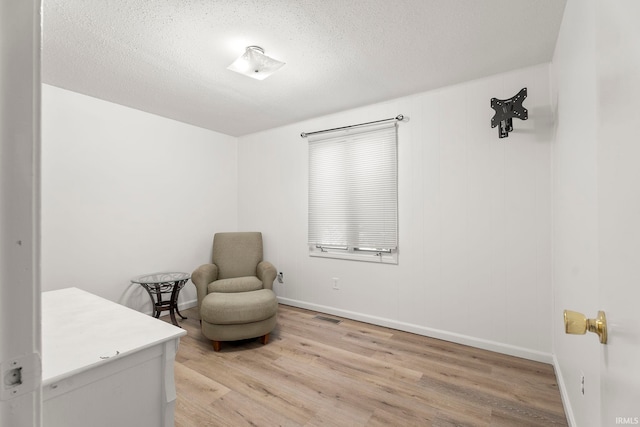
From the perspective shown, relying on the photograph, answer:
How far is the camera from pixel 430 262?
2.84 metres

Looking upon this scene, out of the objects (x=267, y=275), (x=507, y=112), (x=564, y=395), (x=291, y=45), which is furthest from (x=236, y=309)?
(x=507, y=112)

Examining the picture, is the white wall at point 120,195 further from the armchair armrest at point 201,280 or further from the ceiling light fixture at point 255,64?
the ceiling light fixture at point 255,64

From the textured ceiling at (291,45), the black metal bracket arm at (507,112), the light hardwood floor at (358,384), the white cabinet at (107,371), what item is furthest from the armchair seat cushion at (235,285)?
the black metal bracket arm at (507,112)

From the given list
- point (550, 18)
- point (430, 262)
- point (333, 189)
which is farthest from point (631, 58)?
point (333, 189)

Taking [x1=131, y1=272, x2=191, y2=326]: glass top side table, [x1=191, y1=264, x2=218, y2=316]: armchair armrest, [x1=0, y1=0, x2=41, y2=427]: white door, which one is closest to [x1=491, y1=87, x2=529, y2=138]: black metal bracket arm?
[x1=0, y1=0, x2=41, y2=427]: white door

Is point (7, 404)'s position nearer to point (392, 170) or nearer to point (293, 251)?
point (392, 170)

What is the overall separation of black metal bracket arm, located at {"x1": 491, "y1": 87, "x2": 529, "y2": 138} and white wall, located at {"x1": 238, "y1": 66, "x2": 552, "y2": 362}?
174 millimetres

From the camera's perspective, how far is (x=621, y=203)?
1.99 ft

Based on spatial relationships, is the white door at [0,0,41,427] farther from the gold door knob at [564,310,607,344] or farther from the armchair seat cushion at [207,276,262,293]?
the armchair seat cushion at [207,276,262,293]

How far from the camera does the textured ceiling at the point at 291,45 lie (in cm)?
174

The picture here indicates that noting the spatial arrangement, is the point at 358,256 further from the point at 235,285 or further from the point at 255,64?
the point at 255,64

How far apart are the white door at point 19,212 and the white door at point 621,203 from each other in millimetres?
925

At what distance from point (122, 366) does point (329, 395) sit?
54.2 inches

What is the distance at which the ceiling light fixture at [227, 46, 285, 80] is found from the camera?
2.13m
